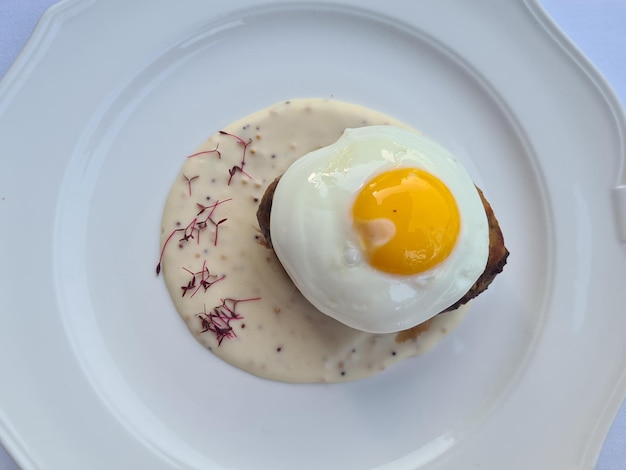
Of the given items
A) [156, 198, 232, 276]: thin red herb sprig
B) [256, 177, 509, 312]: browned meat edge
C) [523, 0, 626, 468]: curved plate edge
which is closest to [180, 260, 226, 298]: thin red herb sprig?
[156, 198, 232, 276]: thin red herb sprig

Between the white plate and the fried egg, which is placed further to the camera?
the white plate

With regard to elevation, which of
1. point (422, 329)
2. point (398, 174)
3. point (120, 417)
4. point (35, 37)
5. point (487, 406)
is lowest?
point (120, 417)

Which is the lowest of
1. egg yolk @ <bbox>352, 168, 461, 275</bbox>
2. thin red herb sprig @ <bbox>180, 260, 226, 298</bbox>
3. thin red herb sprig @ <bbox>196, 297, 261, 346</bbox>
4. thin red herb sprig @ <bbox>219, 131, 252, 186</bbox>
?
thin red herb sprig @ <bbox>196, 297, 261, 346</bbox>

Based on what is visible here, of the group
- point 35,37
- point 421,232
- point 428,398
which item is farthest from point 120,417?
point 35,37

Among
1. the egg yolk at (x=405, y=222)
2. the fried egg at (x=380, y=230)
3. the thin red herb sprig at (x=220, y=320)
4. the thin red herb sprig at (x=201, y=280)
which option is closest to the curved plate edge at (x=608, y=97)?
the fried egg at (x=380, y=230)

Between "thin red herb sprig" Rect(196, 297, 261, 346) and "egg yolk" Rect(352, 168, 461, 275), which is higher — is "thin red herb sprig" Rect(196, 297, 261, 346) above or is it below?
below

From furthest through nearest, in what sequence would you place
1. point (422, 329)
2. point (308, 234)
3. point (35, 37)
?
point (422, 329), point (35, 37), point (308, 234)

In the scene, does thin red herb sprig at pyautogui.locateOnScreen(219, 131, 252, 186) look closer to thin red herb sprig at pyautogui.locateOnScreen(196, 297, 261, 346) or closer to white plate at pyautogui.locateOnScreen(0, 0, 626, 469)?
white plate at pyautogui.locateOnScreen(0, 0, 626, 469)

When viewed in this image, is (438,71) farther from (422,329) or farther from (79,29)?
(79,29)
